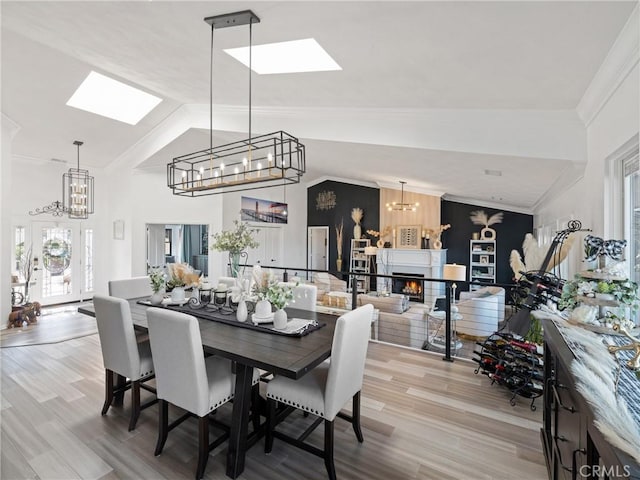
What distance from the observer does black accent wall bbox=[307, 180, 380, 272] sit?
9.70 metres

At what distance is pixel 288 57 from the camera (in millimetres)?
2836

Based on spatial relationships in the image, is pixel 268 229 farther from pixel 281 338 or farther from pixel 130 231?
pixel 281 338

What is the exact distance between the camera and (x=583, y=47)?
74.7 inches

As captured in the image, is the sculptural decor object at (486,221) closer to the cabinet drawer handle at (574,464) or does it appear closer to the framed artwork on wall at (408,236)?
the framed artwork on wall at (408,236)

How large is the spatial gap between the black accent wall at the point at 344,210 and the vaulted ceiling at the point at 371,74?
458cm

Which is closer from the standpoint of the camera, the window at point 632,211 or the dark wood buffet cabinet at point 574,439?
the dark wood buffet cabinet at point 574,439

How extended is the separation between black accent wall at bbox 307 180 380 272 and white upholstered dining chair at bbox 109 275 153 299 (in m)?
6.83

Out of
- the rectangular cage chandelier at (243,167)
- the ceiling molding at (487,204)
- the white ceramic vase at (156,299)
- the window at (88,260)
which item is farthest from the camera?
the ceiling molding at (487,204)

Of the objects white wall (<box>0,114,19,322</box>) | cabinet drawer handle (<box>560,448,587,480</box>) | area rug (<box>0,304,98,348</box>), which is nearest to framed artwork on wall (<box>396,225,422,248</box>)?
area rug (<box>0,304,98,348</box>)

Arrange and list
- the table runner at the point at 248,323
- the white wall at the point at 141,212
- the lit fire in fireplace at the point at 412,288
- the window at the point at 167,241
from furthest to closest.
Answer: the lit fire in fireplace at the point at 412,288 → the window at the point at 167,241 → the white wall at the point at 141,212 → the table runner at the point at 248,323

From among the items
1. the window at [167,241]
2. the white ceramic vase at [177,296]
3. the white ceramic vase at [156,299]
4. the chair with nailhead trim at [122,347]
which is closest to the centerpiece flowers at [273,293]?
the chair with nailhead trim at [122,347]

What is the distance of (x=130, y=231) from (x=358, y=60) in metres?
5.67

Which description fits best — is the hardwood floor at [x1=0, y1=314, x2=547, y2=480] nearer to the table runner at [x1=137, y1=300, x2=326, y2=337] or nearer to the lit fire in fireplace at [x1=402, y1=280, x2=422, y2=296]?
the table runner at [x1=137, y1=300, x2=326, y2=337]

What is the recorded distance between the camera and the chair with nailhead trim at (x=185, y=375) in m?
1.84
